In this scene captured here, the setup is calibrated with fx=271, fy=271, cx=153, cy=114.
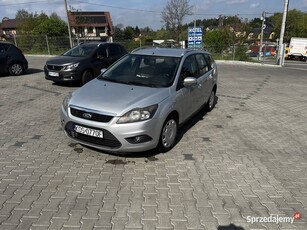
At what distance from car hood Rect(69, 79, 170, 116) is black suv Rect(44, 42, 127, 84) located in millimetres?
4733

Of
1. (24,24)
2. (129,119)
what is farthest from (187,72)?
(24,24)

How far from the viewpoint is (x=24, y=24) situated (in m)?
39.3

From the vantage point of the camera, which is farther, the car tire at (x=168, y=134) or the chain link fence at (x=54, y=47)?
the chain link fence at (x=54, y=47)

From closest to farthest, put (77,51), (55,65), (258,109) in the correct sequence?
(258,109), (55,65), (77,51)

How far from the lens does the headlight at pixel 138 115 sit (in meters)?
3.86

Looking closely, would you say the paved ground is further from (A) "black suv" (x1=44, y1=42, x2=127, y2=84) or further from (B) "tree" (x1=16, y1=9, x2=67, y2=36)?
(B) "tree" (x1=16, y1=9, x2=67, y2=36)

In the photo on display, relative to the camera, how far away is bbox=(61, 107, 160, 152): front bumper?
3846 millimetres

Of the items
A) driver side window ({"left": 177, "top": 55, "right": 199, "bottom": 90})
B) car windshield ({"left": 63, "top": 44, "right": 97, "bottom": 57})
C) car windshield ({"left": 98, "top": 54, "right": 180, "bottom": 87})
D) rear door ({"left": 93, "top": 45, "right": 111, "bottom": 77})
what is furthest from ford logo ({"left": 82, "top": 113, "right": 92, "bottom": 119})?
car windshield ({"left": 63, "top": 44, "right": 97, "bottom": 57})

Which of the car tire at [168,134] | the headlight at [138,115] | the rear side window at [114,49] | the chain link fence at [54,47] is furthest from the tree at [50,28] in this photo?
the headlight at [138,115]

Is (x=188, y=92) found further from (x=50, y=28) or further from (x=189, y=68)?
(x=50, y=28)

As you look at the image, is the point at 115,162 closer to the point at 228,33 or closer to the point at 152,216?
the point at 152,216

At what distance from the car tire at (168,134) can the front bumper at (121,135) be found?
192mm

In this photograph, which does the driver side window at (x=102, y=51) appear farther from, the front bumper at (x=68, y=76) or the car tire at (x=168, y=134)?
the car tire at (x=168, y=134)

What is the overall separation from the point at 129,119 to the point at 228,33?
30159 mm
